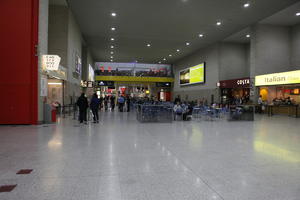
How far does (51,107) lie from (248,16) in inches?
533

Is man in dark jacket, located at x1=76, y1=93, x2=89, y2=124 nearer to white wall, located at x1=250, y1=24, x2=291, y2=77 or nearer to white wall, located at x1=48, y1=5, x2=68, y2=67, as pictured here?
white wall, located at x1=48, y1=5, x2=68, y2=67

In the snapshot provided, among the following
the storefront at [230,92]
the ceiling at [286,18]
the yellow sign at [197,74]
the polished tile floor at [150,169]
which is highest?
the ceiling at [286,18]

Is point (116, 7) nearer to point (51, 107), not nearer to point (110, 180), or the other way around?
point (51, 107)

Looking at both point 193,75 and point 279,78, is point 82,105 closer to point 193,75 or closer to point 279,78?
point 279,78

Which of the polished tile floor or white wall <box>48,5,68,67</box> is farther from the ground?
white wall <box>48,5,68,67</box>

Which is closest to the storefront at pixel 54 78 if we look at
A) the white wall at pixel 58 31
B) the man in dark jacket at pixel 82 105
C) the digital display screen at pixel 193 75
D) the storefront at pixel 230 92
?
the white wall at pixel 58 31

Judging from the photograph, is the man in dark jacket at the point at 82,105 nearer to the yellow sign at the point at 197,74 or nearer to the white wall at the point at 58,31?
the white wall at the point at 58,31

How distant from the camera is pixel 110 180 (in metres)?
2.88

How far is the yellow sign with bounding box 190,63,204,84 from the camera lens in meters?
23.0

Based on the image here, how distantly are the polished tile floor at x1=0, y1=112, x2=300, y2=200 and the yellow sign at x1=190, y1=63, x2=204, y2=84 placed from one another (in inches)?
715

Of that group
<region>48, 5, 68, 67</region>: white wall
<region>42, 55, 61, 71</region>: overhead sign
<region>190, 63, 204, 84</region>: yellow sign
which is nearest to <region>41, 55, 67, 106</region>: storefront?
<region>42, 55, 61, 71</region>: overhead sign

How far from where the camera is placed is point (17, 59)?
7.87 m

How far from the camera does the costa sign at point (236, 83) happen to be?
16.2 meters

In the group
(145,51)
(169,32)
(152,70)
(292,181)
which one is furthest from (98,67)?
(292,181)
